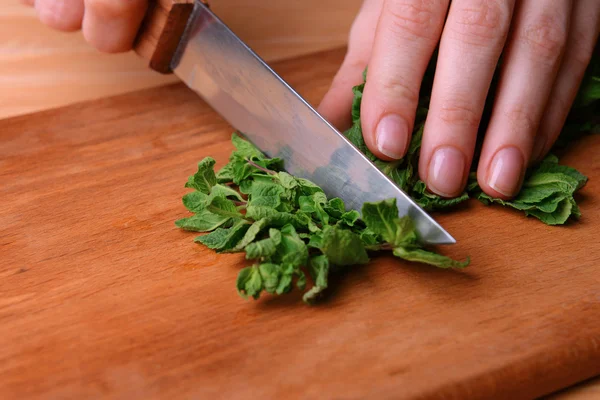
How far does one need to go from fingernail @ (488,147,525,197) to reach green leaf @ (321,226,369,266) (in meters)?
0.48

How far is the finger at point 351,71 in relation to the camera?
2262mm

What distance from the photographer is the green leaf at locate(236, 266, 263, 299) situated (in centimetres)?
152

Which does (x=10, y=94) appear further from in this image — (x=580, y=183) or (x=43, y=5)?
(x=580, y=183)

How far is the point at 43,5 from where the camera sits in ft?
7.97

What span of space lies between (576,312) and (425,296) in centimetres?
35

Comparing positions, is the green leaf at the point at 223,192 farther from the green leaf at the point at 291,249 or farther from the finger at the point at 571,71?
the finger at the point at 571,71

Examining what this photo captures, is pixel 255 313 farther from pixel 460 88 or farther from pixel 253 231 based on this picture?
pixel 460 88

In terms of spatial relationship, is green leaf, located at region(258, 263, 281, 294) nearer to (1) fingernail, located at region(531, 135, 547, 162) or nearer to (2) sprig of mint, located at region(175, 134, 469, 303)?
(2) sprig of mint, located at region(175, 134, 469, 303)

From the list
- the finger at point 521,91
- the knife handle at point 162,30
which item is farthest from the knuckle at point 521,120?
the knife handle at point 162,30

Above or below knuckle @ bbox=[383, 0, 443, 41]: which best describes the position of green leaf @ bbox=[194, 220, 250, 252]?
below

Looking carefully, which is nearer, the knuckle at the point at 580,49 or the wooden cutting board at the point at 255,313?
the wooden cutting board at the point at 255,313

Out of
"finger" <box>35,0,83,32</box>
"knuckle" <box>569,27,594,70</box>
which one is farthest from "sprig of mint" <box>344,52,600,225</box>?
"finger" <box>35,0,83,32</box>

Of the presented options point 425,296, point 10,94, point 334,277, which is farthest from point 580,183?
point 10,94

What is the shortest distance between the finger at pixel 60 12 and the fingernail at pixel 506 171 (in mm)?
1572
